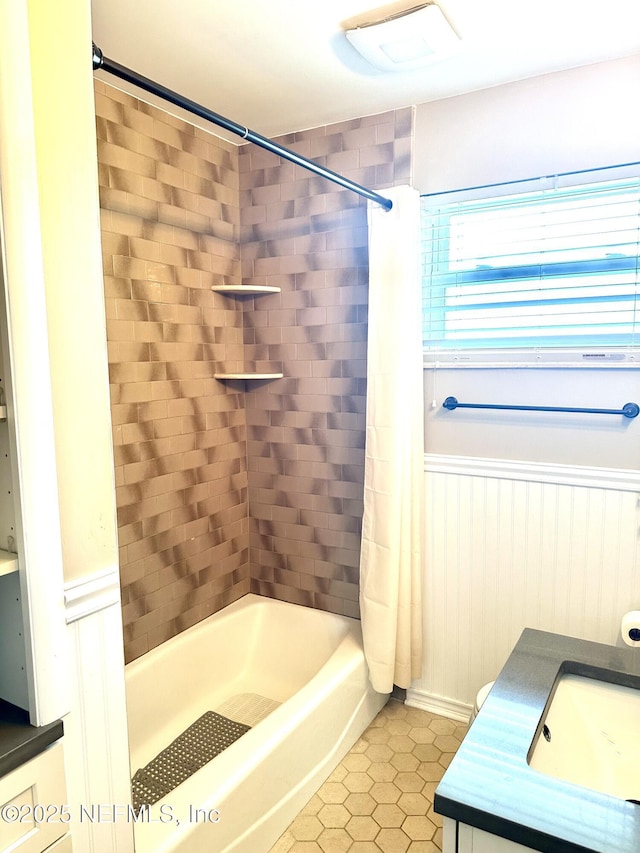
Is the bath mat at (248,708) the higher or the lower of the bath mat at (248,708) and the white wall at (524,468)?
the lower

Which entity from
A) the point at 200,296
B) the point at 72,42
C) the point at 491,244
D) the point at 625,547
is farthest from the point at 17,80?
the point at 625,547

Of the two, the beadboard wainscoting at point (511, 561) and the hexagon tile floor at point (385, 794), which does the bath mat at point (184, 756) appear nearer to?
the hexagon tile floor at point (385, 794)

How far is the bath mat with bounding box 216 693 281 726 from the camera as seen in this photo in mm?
2348

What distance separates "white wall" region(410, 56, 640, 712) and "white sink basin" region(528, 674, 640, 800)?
0.55 metres

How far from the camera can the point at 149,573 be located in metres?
2.28

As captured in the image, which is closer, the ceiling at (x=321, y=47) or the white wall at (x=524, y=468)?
the ceiling at (x=321, y=47)

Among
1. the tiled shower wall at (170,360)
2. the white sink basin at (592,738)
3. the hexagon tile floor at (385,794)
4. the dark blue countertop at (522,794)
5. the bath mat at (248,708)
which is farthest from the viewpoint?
the bath mat at (248,708)

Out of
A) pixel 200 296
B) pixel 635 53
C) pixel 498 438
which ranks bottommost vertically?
pixel 498 438

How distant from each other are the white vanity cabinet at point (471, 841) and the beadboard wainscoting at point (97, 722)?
735 millimetres

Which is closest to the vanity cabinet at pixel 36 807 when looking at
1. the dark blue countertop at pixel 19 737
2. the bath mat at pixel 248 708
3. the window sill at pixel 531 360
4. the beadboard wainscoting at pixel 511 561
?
the dark blue countertop at pixel 19 737

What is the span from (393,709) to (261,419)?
4.51ft

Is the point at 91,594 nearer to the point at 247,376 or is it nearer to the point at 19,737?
the point at 19,737

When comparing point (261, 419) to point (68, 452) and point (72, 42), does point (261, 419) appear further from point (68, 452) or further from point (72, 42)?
point (72, 42)

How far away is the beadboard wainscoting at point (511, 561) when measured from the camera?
2008 mm
